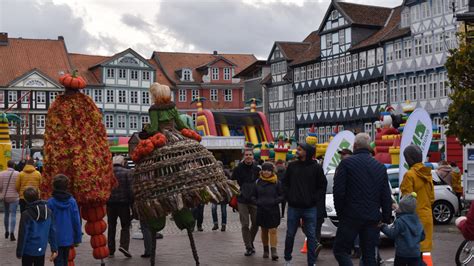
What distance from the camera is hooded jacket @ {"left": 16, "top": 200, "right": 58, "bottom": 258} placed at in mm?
9227

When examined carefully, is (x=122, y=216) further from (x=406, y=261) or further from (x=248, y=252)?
Answer: (x=406, y=261)

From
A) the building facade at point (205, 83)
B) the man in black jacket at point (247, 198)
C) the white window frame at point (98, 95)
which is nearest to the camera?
the man in black jacket at point (247, 198)

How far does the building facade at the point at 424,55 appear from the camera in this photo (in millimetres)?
45875

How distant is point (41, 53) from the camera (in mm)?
79250

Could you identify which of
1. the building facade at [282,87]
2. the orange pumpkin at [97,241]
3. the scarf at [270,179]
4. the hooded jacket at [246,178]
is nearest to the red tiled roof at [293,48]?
Answer: the building facade at [282,87]

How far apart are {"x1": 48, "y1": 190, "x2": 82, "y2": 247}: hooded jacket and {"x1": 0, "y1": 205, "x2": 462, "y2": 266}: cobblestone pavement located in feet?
9.04

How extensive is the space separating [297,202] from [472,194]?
12.2 m

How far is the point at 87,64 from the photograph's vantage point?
82.4 m

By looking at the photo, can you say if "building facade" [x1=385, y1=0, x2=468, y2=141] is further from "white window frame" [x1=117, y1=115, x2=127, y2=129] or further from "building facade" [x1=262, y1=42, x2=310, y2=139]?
"white window frame" [x1=117, y1=115, x2=127, y2=129]

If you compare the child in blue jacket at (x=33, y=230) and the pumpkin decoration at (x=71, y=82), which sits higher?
the pumpkin decoration at (x=71, y=82)

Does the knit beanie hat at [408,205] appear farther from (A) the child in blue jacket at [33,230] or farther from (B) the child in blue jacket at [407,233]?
(A) the child in blue jacket at [33,230]

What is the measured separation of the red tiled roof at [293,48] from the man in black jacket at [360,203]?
190 ft

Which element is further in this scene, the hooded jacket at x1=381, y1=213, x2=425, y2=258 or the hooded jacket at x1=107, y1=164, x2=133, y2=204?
the hooded jacket at x1=107, y1=164, x2=133, y2=204

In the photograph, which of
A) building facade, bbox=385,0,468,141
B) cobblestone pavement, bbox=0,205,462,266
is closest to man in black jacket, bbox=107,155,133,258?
cobblestone pavement, bbox=0,205,462,266
